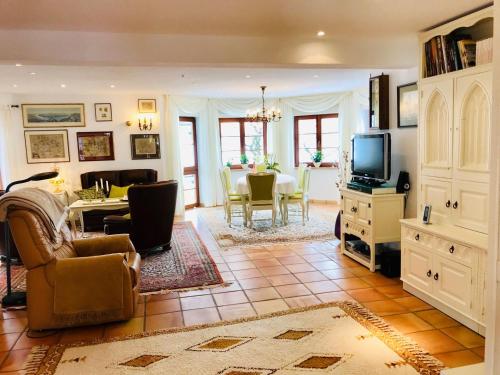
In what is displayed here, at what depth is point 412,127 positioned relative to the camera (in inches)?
165

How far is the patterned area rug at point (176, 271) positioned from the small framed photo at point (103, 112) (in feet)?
10.6

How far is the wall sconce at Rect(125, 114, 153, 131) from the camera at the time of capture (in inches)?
303

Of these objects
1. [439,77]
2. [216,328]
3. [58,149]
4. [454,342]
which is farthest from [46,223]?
[58,149]

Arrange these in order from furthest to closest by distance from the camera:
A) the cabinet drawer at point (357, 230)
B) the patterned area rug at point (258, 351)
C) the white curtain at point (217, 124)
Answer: the white curtain at point (217, 124) → the cabinet drawer at point (357, 230) → the patterned area rug at point (258, 351)

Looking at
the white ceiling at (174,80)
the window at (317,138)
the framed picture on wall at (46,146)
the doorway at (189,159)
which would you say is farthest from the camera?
the window at (317,138)

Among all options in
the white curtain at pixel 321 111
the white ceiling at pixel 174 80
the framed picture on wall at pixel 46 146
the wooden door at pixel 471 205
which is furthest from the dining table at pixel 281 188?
the wooden door at pixel 471 205

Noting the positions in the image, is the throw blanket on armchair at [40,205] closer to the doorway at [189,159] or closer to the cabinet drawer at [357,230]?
the cabinet drawer at [357,230]

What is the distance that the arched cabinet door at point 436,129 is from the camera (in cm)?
332

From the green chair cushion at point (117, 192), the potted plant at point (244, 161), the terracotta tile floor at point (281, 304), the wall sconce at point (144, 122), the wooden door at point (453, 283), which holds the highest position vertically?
the wall sconce at point (144, 122)

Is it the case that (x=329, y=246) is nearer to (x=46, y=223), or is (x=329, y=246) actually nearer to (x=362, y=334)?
(x=362, y=334)

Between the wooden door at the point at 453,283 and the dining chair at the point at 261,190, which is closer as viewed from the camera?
the wooden door at the point at 453,283

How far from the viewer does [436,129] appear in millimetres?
3533

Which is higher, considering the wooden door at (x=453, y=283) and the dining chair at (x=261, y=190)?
the dining chair at (x=261, y=190)

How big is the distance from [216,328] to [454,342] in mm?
1703
